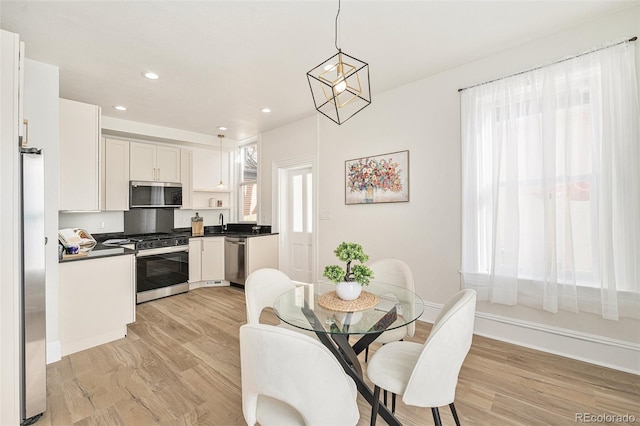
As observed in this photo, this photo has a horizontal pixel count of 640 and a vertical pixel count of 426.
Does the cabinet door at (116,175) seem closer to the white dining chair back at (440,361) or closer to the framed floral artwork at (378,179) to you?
the framed floral artwork at (378,179)

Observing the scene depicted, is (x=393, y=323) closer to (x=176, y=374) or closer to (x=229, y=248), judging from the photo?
(x=176, y=374)

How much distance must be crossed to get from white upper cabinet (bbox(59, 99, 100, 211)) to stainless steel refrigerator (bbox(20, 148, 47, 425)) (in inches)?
50.3

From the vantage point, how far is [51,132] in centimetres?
241

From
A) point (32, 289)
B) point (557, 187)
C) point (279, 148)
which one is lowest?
point (32, 289)

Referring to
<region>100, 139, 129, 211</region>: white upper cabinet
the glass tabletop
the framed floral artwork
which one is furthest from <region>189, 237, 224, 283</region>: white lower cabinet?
the glass tabletop

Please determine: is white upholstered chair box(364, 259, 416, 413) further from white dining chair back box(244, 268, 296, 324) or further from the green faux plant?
white dining chair back box(244, 268, 296, 324)

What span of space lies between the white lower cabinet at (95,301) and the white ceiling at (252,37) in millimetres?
1909

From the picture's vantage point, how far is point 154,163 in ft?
14.6

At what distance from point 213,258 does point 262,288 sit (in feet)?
10.4

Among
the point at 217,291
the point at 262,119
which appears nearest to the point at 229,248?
the point at 217,291

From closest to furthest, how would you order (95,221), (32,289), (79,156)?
(32,289) < (79,156) < (95,221)

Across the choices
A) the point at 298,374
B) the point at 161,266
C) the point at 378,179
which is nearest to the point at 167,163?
the point at 161,266

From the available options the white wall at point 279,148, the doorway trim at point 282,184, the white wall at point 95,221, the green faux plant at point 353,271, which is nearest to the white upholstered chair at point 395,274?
the green faux plant at point 353,271

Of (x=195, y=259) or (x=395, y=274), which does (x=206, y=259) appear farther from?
(x=395, y=274)
